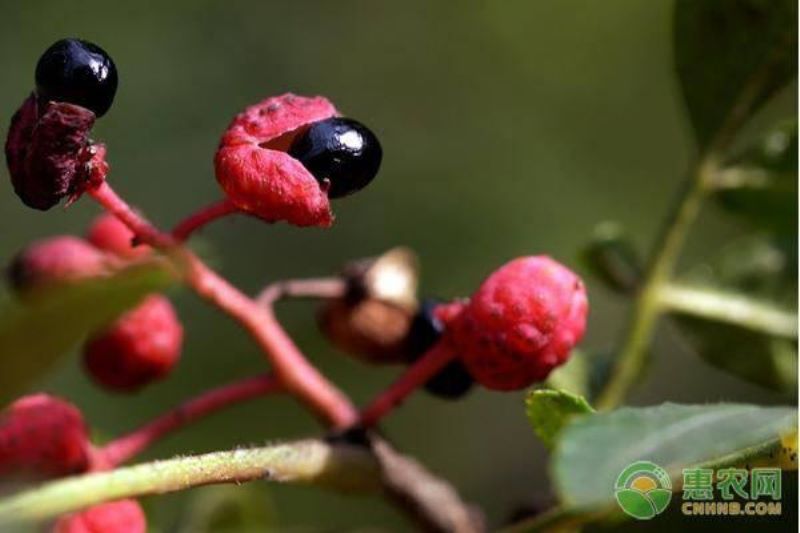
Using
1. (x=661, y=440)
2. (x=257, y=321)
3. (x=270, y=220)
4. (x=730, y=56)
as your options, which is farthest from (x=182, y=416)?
(x=730, y=56)

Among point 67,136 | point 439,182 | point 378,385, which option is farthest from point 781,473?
point 439,182

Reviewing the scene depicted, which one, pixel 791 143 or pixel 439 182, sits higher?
pixel 791 143

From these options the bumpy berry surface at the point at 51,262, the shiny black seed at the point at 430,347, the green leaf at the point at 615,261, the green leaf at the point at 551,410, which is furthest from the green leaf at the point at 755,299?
the bumpy berry surface at the point at 51,262

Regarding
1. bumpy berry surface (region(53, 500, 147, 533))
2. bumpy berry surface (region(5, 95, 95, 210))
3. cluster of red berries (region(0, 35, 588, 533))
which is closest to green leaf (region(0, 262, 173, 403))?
cluster of red berries (region(0, 35, 588, 533))

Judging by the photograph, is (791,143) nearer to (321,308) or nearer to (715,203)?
(715,203)

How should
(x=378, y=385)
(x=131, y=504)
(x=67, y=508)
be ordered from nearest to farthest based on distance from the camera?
(x=67, y=508) → (x=131, y=504) → (x=378, y=385)

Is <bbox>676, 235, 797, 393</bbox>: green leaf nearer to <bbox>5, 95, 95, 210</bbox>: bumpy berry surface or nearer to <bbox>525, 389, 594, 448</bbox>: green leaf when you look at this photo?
<bbox>525, 389, 594, 448</bbox>: green leaf

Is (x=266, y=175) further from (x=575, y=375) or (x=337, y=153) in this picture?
(x=575, y=375)

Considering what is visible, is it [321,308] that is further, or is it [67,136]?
[321,308]
